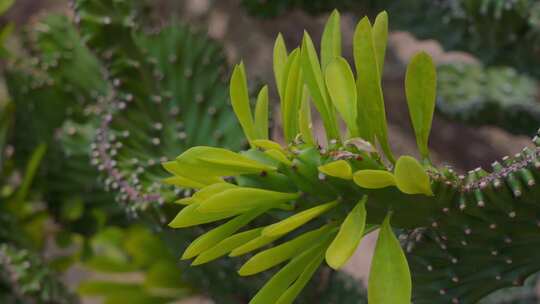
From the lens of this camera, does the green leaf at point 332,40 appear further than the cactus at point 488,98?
No

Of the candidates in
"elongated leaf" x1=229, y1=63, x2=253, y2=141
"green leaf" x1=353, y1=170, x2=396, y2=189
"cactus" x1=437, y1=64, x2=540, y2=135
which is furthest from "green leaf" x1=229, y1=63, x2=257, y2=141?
"cactus" x1=437, y1=64, x2=540, y2=135

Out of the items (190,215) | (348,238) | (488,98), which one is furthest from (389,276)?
(488,98)

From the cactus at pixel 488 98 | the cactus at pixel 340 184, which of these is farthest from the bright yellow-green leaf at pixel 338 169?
the cactus at pixel 488 98

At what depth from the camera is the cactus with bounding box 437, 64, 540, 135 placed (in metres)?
1.29

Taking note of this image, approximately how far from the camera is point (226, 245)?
0.54 metres

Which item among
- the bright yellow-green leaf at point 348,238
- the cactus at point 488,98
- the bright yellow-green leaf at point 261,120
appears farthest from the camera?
the cactus at point 488,98

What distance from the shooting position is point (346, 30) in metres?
1.78

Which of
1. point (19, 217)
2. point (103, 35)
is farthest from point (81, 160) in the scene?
point (103, 35)

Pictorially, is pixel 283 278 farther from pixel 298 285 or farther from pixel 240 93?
pixel 240 93

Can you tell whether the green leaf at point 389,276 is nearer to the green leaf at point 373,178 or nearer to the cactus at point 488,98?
the green leaf at point 373,178

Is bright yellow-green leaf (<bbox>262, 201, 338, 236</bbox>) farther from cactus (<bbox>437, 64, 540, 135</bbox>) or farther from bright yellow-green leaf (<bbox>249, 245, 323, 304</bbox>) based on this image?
cactus (<bbox>437, 64, 540, 135</bbox>)

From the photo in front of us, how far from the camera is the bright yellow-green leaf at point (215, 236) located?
0.53 m

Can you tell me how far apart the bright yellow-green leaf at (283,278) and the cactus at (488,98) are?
0.83 metres

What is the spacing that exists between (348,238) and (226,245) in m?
0.10
